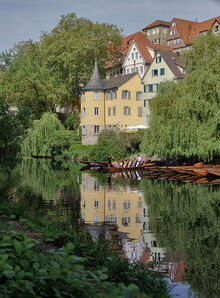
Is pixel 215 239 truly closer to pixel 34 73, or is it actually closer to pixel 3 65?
pixel 34 73

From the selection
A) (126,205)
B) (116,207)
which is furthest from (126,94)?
(116,207)

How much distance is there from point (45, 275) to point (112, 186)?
21.8 meters

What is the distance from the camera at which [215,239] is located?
40.8 feet

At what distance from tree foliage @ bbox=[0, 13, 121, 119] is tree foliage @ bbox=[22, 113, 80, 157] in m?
4.74

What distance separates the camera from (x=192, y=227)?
1409cm

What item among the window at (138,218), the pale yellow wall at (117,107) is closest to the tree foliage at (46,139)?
the pale yellow wall at (117,107)

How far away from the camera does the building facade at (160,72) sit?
180 ft

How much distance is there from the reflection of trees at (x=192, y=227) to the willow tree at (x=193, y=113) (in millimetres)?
7786

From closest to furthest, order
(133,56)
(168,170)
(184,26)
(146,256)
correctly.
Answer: (146,256), (168,170), (133,56), (184,26)

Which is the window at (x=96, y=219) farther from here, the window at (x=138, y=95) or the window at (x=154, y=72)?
the window at (x=138, y=95)

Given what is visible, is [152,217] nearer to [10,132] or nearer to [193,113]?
[10,132]

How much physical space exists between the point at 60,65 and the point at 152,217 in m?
50.8

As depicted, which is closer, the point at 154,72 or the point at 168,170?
the point at 168,170

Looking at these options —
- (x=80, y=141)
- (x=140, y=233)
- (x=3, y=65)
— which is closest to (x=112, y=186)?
(x=140, y=233)
